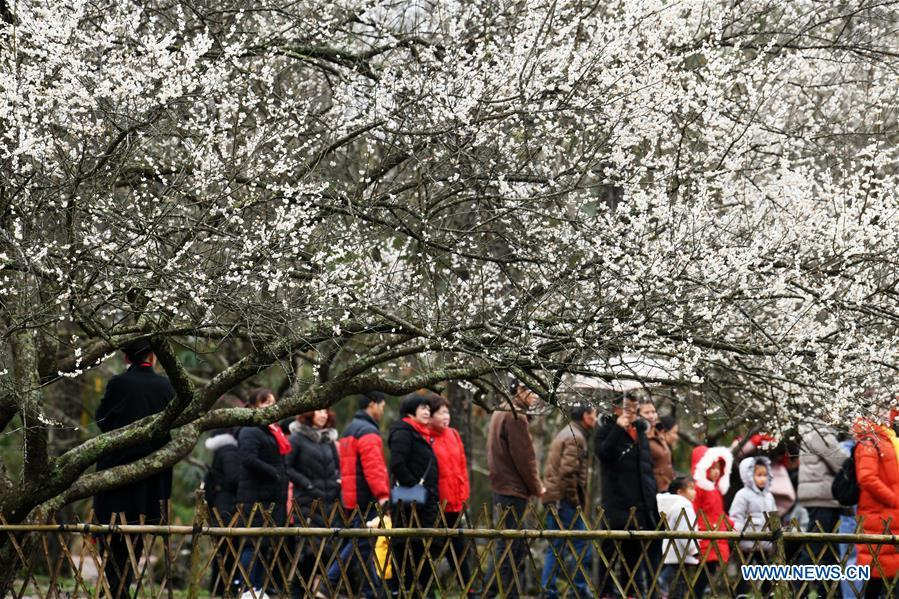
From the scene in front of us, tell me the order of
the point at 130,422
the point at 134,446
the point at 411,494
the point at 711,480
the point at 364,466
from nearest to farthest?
1. the point at 134,446
2. the point at 130,422
3. the point at 411,494
4. the point at 364,466
5. the point at 711,480

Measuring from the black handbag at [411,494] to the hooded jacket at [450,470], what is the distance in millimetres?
184

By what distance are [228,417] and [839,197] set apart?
4.27m

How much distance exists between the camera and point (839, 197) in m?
7.30

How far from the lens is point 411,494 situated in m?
8.05

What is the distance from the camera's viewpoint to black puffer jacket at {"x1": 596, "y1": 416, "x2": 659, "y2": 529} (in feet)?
27.8

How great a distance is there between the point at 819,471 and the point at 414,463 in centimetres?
318

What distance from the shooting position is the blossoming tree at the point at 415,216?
5.71 meters

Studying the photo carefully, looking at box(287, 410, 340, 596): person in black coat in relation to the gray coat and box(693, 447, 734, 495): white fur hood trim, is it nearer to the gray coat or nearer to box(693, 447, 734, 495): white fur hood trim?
box(693, 447, 734, 495): white fur hood trim

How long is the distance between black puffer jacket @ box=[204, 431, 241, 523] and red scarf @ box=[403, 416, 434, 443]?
136cm

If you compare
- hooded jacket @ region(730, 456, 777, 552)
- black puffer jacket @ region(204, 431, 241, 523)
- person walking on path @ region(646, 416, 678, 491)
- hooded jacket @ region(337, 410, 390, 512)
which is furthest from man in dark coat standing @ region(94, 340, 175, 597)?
hooded jacket @ region(730, 456, 777, 552)

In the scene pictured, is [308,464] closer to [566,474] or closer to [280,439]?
[280,439]

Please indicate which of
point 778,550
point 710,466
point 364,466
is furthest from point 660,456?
point 778,550

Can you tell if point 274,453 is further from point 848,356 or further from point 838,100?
point 838,100

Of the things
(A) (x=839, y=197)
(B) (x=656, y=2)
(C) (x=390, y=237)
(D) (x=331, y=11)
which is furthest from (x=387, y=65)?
(A) (x=839, y=197)
